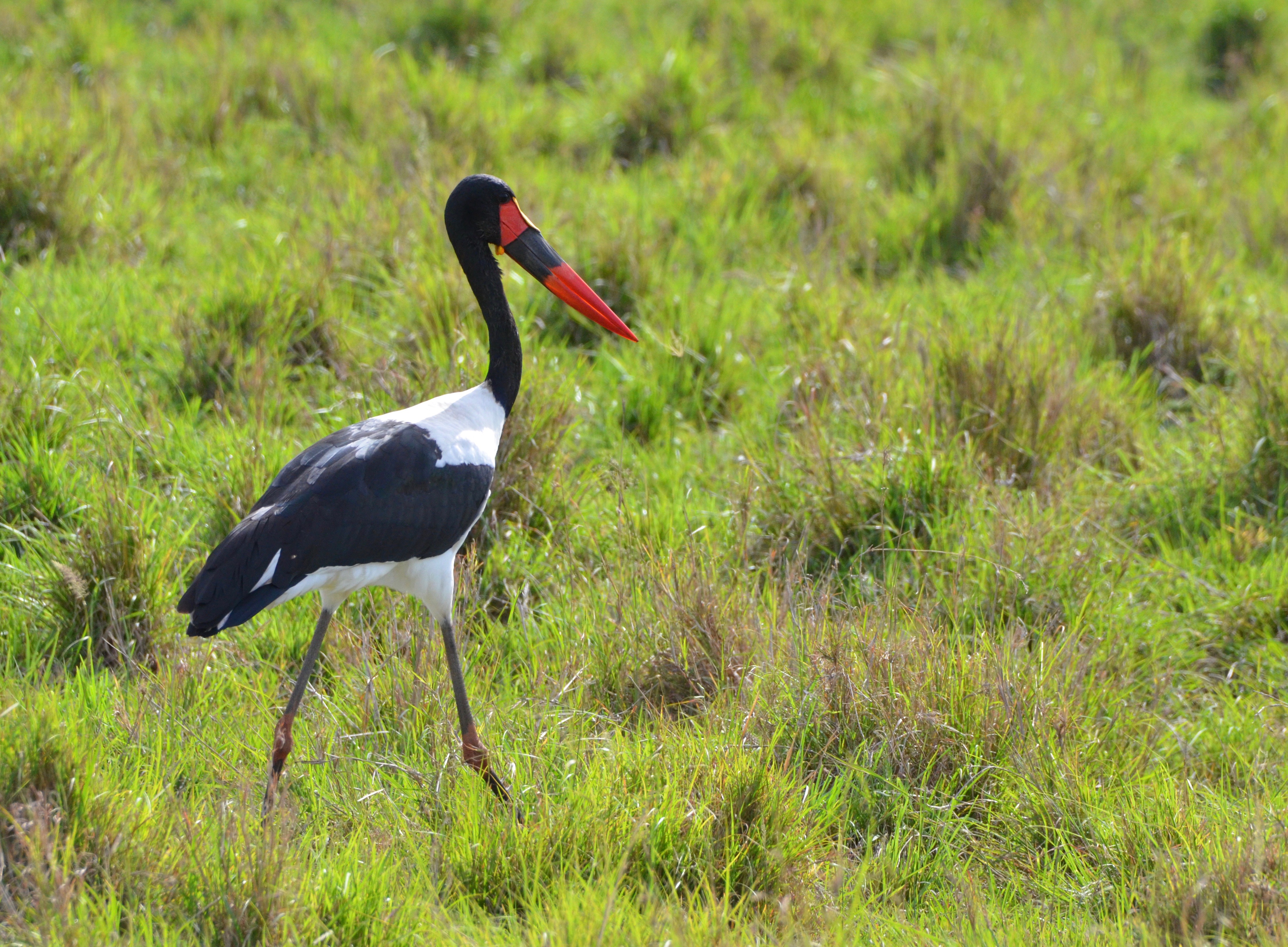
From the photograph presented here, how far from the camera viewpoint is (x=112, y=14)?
798 centimetres

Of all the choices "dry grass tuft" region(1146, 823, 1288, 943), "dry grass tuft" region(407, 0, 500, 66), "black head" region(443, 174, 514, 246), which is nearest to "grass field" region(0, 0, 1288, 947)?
"dry grass tuft" region(1146, 823, 1288, 943)

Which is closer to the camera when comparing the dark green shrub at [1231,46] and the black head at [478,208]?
the black head at [478,208]

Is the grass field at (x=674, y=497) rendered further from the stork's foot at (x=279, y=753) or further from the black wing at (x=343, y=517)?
the black wing at (x=343, y=517)

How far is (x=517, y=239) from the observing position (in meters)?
3.77

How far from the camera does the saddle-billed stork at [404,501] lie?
2.99 metres

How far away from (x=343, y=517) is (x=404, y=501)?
179 millimetres

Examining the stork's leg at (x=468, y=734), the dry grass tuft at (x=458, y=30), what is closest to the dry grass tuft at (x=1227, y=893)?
the stork's leg at (x=468, y=734)

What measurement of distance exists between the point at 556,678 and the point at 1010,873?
129cm

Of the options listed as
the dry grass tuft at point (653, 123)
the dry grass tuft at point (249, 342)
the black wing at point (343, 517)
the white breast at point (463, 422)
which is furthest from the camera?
the dry grass tuft at point (653, 123)

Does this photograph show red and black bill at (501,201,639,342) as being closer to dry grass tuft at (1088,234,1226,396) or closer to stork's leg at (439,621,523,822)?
stork's leg at (439,621,523,822)

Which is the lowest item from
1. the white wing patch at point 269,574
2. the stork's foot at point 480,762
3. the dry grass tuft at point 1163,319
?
the stork's foot at point 480,762

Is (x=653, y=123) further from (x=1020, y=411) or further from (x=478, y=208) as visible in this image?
(x=478, y=208)

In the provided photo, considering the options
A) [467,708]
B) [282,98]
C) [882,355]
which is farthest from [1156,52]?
[467,708]

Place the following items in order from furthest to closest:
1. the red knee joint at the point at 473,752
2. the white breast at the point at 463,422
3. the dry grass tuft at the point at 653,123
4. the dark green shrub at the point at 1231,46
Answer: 1. the dark green shrub at the point at 1231,46
2. the dry grass tuft at the point at 653,123
3. the white breast at the point at 463,422
4. the red knee joint at the point at 473,752
